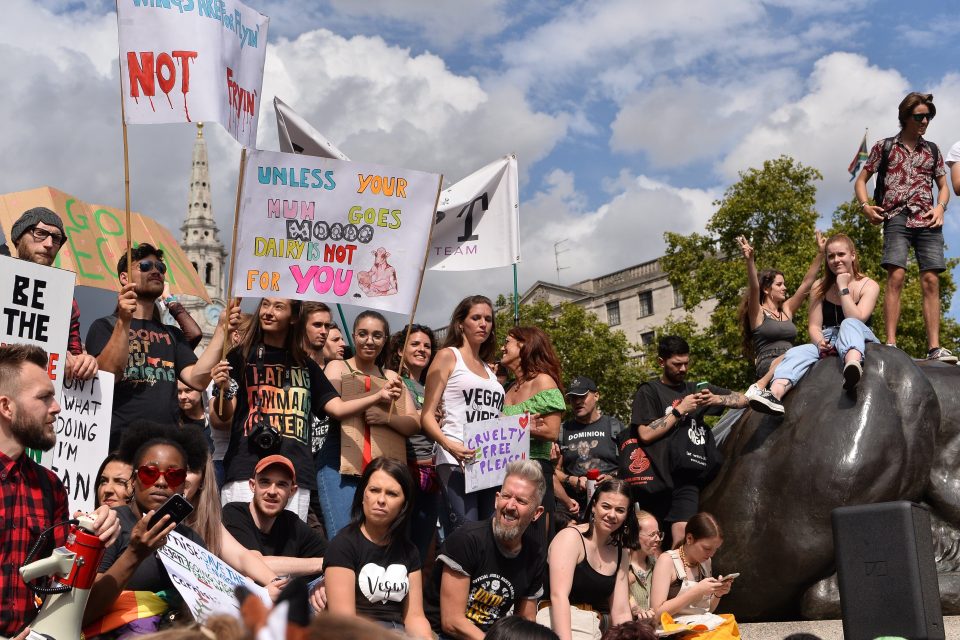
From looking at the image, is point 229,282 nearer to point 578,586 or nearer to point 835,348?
point 578,586

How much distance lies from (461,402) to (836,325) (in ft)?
11.7

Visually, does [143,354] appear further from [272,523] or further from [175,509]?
[175,509]

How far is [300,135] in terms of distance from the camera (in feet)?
32.4

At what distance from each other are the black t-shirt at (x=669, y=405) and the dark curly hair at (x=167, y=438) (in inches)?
163

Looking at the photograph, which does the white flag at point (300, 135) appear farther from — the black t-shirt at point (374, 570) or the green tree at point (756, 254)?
the green tree at point (756, 254)

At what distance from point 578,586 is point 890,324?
14.7 ft

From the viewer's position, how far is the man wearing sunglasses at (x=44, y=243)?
5.95 metres

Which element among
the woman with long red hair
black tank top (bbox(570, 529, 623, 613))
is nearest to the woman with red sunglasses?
black tank top (bbox(570, 529, 623, 613))

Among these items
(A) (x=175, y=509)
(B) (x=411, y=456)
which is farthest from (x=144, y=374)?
(A) (x=175, y=509)

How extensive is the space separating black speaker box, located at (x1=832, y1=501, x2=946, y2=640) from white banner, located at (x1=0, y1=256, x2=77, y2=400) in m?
4.48

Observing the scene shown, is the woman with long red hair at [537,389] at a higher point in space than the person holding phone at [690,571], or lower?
higher

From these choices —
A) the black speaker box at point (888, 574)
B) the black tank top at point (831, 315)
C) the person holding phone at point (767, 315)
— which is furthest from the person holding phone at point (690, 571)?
the black tank top at point (831, 315)

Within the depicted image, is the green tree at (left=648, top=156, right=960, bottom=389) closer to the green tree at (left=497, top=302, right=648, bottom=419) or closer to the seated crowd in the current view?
the green tree at (left=497, top=302, right=648, bottom=419)

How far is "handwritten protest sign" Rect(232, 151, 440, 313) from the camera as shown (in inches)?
290
